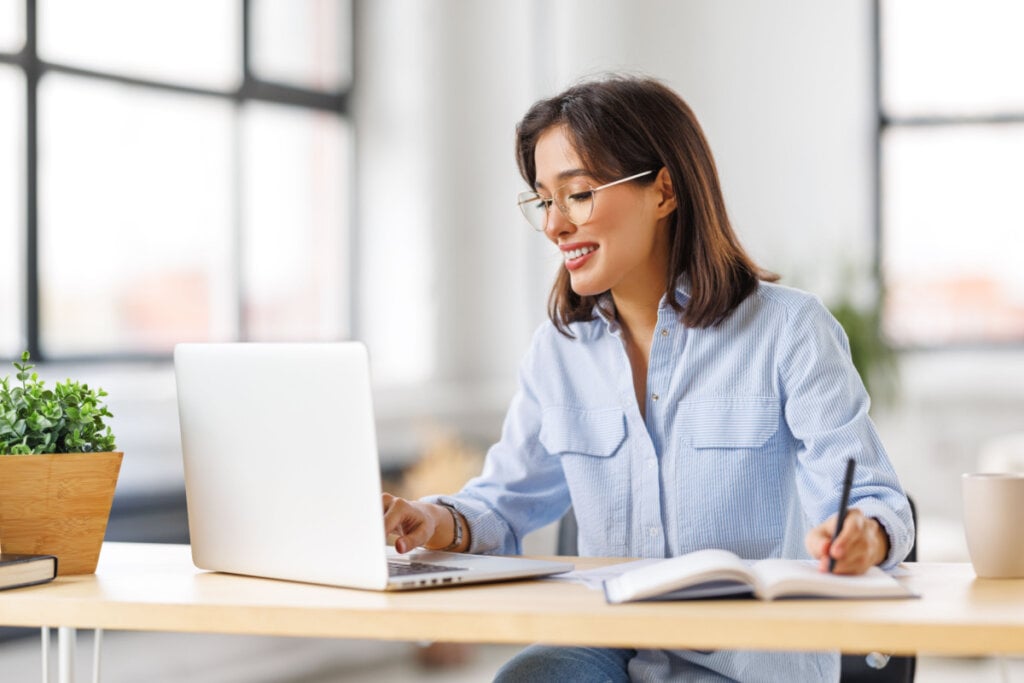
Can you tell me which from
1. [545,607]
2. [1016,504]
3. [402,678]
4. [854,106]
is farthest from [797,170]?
[545,607]

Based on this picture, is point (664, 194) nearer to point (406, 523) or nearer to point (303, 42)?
point (406, 523)

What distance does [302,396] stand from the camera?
1363 mm

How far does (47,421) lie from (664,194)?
35.6 inches

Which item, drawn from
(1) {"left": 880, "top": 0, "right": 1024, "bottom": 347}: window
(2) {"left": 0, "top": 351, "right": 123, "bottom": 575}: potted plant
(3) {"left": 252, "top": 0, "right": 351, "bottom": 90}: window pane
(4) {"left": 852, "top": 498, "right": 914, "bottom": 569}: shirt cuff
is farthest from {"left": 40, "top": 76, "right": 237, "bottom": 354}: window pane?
(4) {"left": 852, "top": 498, "right": 914, "bottom": 569}: shirt cuff

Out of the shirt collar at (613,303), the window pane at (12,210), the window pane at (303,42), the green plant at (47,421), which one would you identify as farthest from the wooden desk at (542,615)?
the window pane at (303,42)

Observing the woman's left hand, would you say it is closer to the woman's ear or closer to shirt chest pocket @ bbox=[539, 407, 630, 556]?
shirt chest pocket @ bbox=[539, 407, 630, 556]

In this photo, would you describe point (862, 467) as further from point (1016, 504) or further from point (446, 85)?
point (446, 85)

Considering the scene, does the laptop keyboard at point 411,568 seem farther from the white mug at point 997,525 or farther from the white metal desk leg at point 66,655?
the white mug at point 997,525

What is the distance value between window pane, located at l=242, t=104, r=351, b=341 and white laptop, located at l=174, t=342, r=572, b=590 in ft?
10.0

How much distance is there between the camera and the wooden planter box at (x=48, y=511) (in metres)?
1.53

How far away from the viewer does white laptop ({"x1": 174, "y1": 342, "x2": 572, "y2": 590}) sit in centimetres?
132

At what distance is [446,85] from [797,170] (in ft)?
4.71

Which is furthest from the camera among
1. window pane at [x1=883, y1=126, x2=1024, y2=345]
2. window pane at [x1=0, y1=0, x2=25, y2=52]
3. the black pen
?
window pane at [x1=883, y1=126, x2=1024, y2=345]

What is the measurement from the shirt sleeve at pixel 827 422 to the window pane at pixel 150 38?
2.80m
